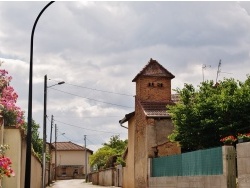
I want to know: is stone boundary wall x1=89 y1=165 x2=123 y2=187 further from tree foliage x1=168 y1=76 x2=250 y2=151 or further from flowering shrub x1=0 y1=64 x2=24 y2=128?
flowering shrub x1=0 y1=64 x2=24 y2=128

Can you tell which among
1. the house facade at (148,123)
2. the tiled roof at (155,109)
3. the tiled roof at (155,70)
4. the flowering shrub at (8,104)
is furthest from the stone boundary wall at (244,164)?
the tiled roof at (155,70)

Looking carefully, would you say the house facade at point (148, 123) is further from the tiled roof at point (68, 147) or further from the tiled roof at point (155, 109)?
the tiled roof at point (68, 147)

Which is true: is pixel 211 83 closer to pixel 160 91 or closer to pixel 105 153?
pixel 160 91

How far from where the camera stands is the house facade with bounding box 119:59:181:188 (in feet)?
97.5

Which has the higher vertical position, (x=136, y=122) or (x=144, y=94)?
(x=144, y=94)

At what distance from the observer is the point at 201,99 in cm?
2289

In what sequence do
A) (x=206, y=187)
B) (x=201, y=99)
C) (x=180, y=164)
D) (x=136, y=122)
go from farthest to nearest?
(x=136, y=122) → (x=201, y=99) → (x=180, y=164) → (x=206, y=187)

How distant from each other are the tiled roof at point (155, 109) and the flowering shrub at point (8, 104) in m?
13.9

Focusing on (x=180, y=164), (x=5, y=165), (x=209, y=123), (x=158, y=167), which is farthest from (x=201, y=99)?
(x=5, y=165)

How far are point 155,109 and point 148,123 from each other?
1.96 meters

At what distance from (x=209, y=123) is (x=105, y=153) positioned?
4899cm

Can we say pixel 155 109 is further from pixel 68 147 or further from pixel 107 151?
pixel 68 147

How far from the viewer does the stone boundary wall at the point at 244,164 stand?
1376 centimetres

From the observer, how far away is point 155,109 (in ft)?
104
